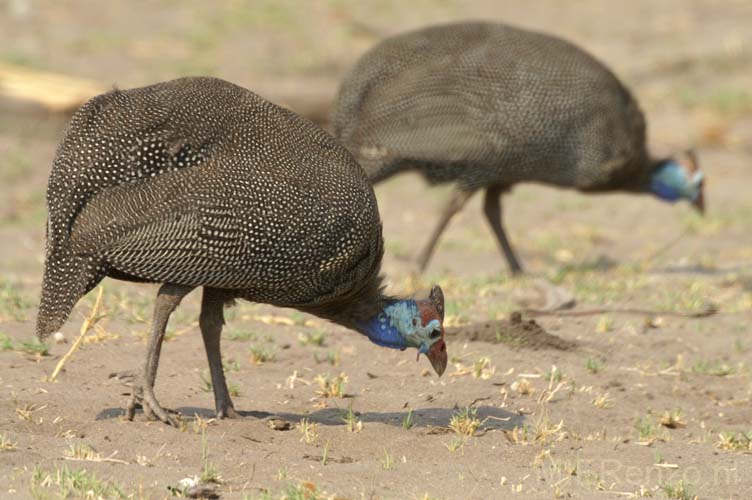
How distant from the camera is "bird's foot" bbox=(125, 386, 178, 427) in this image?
14.7 feet

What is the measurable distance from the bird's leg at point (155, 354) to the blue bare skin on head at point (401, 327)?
821 mm

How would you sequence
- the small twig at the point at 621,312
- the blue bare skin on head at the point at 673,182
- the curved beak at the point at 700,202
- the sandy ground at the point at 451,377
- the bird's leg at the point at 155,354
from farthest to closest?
the curved beak at the point at 700,202 → the blue bare skin on head at the point at 673,182 → the small twig at the point at 621,312 → the bird's leg at the point at 155,354 → the sandy ground at the point at 451,377

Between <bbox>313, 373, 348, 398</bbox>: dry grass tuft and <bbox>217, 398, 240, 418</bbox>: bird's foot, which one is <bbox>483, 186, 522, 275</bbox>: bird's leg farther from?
<bbox>217, 398, 240, 418</bbox>: bird's foot

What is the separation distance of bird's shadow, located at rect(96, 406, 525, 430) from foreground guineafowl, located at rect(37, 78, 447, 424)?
413 mm

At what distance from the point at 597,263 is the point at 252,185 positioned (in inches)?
187

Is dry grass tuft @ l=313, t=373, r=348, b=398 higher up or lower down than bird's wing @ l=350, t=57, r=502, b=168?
lower down

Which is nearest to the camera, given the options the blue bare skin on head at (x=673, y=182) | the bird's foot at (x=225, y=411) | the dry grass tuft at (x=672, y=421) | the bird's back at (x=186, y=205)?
the bird's back at (x=186, y=205)

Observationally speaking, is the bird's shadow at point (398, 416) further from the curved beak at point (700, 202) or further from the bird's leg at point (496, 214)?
the curved beak at point (700, 202)

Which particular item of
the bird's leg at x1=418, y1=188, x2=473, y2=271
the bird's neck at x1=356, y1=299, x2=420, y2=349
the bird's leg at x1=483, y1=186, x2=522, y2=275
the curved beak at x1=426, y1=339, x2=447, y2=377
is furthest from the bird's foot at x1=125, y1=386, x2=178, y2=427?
the bird's leg at x1=483, y1=186, x2=522, y2=275

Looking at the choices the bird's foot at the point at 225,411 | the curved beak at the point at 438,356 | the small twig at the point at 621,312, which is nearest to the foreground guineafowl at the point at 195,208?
the curved beak at the point at 438,356

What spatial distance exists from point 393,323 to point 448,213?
305 cm

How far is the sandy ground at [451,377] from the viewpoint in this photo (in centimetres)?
414

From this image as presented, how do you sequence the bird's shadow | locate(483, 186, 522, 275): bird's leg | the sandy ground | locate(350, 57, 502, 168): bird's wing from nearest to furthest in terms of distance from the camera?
the sandy ground
the bird's shadow
locate(350, 57, 502, 168): bird's wing
locate(483, 186, 522, 275): bird's leg

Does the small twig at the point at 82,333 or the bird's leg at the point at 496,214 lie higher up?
the bird's leg at the point at 496,214
